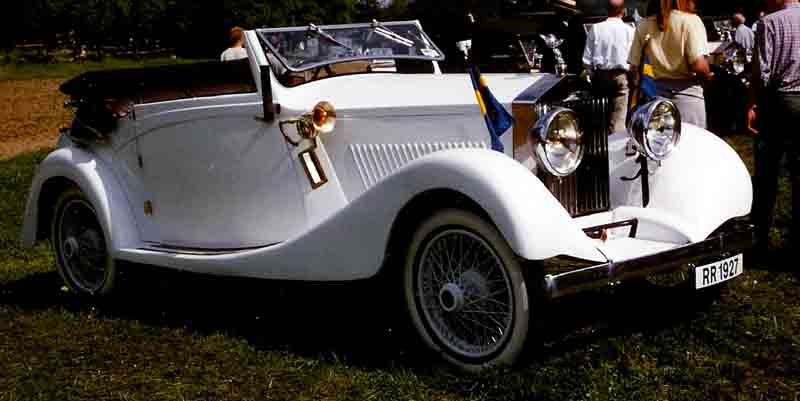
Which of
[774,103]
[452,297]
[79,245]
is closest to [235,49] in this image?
[79,245]

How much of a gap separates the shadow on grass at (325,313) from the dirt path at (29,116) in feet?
33.1

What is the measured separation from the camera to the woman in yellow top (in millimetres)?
6422

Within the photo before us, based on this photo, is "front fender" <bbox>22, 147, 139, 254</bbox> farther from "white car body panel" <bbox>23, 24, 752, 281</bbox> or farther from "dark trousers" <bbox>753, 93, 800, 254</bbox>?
"dark trousers" <bbox>753, 93, 800, 254</bbox>

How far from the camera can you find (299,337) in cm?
476

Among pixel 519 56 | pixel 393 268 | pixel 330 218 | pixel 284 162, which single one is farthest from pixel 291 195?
pixel 519 56

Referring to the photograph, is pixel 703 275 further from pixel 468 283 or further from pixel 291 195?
pixel 291 195

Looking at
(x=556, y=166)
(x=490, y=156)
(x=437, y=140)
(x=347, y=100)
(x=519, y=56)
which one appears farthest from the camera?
(x=519, y=56)

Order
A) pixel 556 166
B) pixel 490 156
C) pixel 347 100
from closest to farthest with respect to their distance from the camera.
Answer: pixel 490 156
pixel 556 166
pixel 347 100

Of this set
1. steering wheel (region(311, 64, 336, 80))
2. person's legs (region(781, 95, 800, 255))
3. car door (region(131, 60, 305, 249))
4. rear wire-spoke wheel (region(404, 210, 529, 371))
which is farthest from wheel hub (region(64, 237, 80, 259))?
person's legs (region(781, 95, 800, 255))

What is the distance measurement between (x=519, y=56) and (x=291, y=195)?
9.60m

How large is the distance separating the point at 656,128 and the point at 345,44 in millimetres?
1890

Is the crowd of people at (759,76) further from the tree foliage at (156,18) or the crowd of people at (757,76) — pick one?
the tree foliage at (156,18)

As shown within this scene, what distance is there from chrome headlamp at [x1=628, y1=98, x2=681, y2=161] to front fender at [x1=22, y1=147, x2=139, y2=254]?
115 inches

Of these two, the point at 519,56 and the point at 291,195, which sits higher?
the point at 291,195
